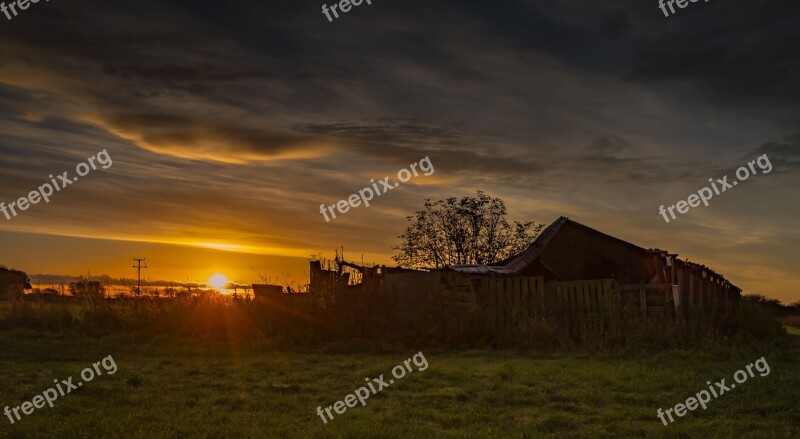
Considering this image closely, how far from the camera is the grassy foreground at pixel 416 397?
1049 cm

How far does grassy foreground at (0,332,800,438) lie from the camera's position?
10.5 metres

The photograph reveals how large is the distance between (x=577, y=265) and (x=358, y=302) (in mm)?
10260

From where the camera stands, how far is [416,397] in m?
12.8

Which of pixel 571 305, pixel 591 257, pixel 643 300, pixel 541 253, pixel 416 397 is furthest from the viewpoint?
pixel 591 257

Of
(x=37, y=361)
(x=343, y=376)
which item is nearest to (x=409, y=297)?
(x=343, y=376)

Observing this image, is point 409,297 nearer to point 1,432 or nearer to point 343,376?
point 343,376

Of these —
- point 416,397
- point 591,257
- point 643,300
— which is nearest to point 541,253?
point 591,257

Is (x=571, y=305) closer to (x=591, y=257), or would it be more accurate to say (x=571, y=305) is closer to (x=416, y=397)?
(x=591, y=257)

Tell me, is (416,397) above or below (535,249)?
below

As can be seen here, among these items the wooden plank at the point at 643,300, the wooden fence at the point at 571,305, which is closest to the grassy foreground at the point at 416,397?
the wooden fence at the point at 571,305

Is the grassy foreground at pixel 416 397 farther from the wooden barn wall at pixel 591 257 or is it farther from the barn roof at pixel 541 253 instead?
the wooden barn wall at pixel 591 257

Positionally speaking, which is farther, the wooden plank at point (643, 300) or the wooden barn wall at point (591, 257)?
the wooden barn wall at point (591, 257)

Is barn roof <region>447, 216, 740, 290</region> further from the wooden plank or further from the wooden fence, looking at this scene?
the wooden plank

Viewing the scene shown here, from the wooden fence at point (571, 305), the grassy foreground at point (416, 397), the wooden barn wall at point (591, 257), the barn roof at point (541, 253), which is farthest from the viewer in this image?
the wooden barn wall at point (591, 257)
